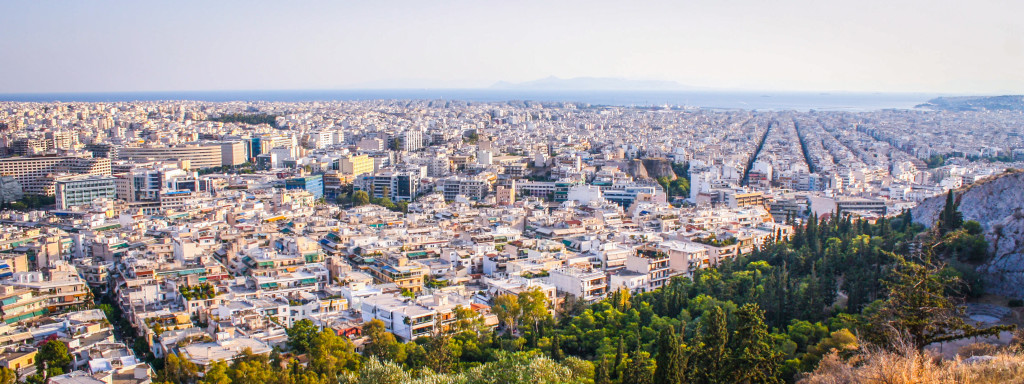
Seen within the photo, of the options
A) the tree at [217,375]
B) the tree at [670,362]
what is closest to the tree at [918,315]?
the tree at [670,362]

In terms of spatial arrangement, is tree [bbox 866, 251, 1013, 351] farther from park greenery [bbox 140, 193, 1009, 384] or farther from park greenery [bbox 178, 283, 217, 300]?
park greenery [bbox 178, 283, 217, 300]

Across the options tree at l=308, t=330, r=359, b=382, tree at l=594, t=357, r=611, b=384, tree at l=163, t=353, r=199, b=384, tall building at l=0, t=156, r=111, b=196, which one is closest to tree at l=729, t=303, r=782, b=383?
tree at l=594, t=357, r=611, b=384

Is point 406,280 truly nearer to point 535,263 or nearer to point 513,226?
point 535,263

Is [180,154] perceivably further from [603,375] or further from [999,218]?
[999,218]

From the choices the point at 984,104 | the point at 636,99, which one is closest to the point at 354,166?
the point at 984,104

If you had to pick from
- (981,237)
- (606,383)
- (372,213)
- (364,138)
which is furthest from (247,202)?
(364,138)

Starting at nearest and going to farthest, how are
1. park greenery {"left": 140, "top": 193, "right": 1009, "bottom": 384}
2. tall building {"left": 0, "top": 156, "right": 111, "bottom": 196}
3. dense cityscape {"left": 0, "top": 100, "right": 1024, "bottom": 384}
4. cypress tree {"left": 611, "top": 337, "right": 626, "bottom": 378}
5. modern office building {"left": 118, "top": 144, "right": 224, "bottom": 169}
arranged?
park greenery {"left": 140, "top": 193, "right": 1009, "bottom": 384} → cypress tree {"left": 611, "top": 337, "right": 626, "bottom": 378} → dense cityscape {"left": 0, "top": 100, "right": 1024, "bottom": 384} → tall building {"left": 0, "top": 156, "right": 111, "bottom": 196} → modern office building {"left": 118, "top": 144, "right": 224, "bottom": 169}
